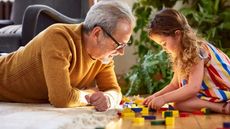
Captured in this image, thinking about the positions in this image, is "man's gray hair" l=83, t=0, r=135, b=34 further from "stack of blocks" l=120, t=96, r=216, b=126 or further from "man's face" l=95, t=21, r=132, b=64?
"stack of blocks" l=120, t=96, r=216, b=126

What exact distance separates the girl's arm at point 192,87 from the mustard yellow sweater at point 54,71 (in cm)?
27

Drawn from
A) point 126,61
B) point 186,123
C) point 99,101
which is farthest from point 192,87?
point 126,61

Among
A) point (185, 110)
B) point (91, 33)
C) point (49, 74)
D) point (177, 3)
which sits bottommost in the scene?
point (185, 110)

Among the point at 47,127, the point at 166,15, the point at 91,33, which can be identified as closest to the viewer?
the point at 47,127

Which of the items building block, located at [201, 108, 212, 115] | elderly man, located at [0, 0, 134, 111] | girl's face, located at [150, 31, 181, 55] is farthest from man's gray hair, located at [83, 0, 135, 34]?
building block, located at [201, 108, 212, 115]

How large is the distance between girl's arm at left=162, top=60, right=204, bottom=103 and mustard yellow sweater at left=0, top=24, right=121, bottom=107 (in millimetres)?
267

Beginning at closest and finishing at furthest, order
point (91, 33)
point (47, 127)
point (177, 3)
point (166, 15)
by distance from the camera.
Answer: point (47, 127)
point (91, 33)
point (166, 15)
point (177, 3)

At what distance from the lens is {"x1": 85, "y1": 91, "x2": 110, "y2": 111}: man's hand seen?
1.96 m

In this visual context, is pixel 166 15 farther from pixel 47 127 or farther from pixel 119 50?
pixel 47 127

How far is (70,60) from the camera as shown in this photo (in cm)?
205

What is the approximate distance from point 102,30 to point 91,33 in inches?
2.5

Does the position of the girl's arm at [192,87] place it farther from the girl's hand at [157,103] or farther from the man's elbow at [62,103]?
the man's elbow at [62,103]

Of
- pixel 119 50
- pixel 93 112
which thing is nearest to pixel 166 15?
pixel 119 50

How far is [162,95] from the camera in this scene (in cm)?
220
